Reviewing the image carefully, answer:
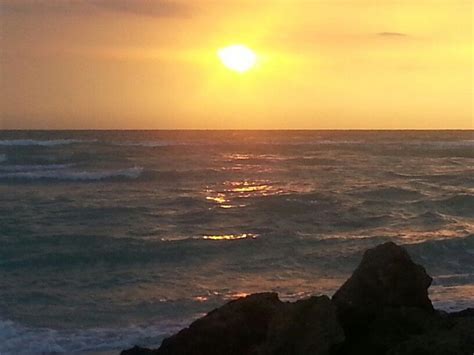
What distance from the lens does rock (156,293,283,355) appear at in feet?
21.0

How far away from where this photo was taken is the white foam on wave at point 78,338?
912 cm

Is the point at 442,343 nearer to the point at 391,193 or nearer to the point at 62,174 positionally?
the point at 391,193

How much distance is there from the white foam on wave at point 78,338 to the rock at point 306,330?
3.42 metres

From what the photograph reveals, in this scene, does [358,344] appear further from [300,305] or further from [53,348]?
[53,348]

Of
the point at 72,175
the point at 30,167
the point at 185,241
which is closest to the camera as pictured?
the point at 185,241

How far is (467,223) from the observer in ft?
63.4

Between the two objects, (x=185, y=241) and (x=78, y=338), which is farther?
(x=185, y=241)

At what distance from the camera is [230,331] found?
6.43 m

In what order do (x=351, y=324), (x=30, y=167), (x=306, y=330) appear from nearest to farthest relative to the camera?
(x=306, y=330) < (x=351, y=324) < (x=30, y=167)

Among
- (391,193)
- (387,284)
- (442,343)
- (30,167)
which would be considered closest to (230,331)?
(387,284)

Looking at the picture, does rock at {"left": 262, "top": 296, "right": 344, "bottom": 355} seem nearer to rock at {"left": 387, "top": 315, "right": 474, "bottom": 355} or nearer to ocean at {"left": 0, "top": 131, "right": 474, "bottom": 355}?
rock at {"left": 387, "top": 315, "right": 474, "bottom": 355}

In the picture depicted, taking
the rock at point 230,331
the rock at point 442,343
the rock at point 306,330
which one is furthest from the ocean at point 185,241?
the rock at point 442,343

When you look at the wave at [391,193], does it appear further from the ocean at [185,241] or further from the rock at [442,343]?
the rock at [442,343]

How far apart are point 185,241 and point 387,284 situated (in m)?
9.85
